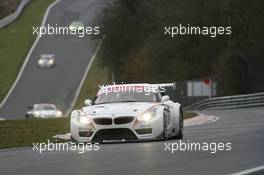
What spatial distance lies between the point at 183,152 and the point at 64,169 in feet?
10.2

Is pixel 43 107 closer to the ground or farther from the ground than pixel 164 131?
closer to the ground

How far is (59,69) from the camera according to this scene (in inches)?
3538

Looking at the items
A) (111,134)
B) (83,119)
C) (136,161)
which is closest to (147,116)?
(111,134)

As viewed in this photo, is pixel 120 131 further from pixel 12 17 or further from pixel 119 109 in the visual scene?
pixel 12 17

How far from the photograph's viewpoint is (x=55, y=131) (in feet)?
90.8

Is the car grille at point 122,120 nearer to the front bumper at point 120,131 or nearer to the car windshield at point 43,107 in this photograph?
the front bumper at point 120,131

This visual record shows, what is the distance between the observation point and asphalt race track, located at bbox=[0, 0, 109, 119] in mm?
78750

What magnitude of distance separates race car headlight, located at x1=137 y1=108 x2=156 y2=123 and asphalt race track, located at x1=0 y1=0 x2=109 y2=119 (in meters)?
52.6

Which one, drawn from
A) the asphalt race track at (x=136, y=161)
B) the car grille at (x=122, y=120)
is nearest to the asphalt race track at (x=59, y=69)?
the car grille at (x=122, y=120)

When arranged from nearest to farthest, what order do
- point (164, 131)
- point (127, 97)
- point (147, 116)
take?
point (147, 116), point (164, 131), point (127, 97)

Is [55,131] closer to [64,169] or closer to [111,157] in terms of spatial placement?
[111,157]

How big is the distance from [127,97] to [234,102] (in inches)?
1338

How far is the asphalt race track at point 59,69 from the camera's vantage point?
3100 inches

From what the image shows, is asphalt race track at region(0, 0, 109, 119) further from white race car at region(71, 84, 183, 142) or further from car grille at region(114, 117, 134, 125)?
car grille at region(114, 117, 134, 125)
